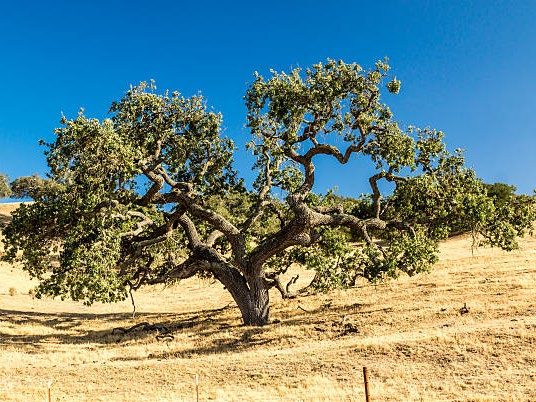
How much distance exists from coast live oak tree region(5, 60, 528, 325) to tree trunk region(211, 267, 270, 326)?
52 millimetres

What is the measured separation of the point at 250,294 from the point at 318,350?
24.7 ft

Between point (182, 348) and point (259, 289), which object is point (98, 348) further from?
point (259, 289)

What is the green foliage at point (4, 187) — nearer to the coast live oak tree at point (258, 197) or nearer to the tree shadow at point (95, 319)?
the tree shadow at point (95, 319)

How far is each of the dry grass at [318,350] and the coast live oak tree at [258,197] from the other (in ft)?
8.23

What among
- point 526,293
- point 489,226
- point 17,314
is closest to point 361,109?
point 489,226

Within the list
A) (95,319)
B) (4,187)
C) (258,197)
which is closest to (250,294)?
(258,197)

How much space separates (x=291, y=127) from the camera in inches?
965

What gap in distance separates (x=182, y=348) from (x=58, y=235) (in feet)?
26.9

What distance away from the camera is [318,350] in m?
19.6

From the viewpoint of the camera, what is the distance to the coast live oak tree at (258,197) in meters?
22.8

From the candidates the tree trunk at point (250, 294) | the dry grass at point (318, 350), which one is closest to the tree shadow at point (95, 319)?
the dry grass at point (318, 350)

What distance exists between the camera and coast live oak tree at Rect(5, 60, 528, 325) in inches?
896

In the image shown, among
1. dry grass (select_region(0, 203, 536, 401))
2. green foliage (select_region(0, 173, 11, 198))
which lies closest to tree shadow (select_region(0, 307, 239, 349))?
dry grass (select_region(0, 203, 536, 401))

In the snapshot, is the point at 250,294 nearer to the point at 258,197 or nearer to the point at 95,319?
the point at 258,197
